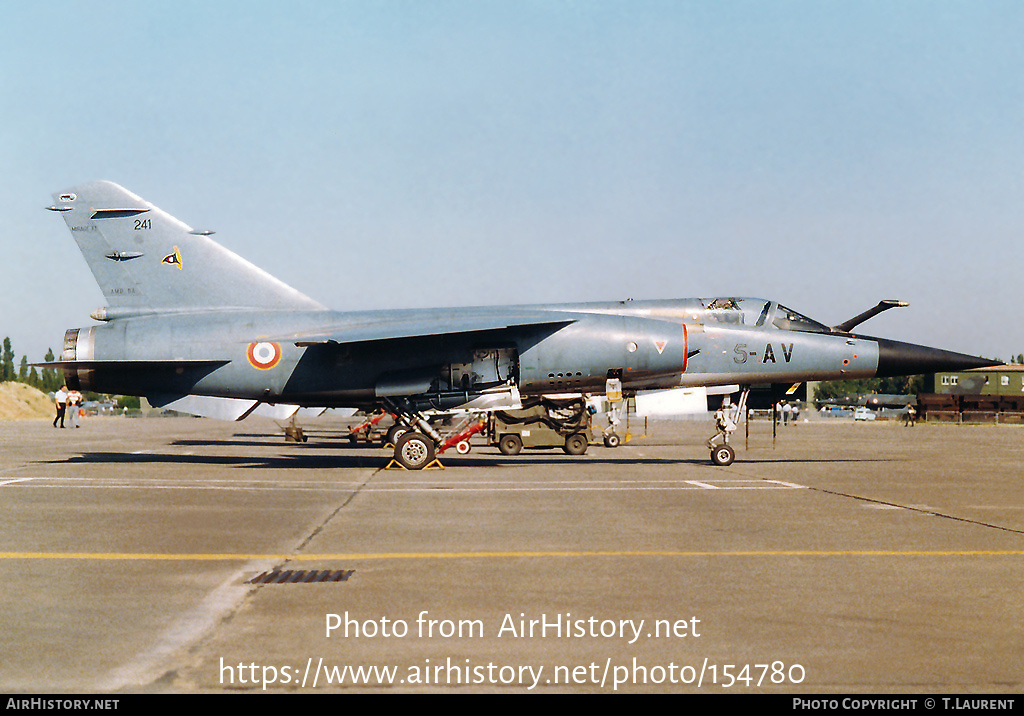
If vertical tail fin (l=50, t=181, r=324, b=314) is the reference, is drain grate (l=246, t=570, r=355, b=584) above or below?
below

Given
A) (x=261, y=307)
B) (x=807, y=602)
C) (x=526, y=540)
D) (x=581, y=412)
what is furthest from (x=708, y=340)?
(x=807, y=602)

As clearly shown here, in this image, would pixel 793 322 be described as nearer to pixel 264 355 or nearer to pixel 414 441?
pixel 414 441

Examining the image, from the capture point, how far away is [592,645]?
4.78m

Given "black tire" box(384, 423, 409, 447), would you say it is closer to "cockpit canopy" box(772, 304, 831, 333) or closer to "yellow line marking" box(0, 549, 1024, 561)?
"cockpit canopy" box(772, 304, 831, 333)

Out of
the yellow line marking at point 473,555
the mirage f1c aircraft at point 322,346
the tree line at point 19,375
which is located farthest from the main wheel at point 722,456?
the tree line at point 19,375

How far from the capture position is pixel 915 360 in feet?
62.7

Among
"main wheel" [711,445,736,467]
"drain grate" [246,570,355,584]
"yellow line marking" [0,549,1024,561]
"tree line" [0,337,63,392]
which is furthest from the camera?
"tree line" [0,337,63,392]

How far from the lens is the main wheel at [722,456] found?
19.0 m

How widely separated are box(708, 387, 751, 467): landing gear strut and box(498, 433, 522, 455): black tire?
5.98m

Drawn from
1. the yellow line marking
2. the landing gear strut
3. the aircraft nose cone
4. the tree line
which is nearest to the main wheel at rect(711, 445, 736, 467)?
the landing gear strut

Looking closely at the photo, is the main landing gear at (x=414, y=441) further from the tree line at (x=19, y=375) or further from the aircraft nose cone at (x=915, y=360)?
the tree line at (x=19, y=375)

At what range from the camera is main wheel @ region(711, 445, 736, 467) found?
19047 mm
